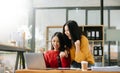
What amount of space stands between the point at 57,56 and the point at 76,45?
0.37 meters

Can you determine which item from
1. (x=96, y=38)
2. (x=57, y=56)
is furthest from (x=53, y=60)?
(x=96, y=38)

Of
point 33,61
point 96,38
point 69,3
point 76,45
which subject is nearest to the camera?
point 33,61

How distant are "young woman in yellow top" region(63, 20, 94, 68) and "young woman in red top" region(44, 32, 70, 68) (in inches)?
3.6

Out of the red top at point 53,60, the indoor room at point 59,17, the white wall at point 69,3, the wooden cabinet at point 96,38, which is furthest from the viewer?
the white wall at point 69,3

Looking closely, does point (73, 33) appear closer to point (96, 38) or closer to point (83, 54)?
point (83, 54)

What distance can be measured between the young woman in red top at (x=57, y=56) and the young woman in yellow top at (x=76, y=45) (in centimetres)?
9

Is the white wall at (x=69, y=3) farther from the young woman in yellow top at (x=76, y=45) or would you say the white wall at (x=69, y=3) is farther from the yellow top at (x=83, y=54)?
the yellow top at (x=83, y=54)

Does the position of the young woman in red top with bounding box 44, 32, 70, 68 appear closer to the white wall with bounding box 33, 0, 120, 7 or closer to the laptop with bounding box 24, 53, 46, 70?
the laptop with bounding box 24, 53, 46, 70

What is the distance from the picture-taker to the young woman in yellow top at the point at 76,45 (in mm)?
2798

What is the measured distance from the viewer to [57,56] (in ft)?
10.2

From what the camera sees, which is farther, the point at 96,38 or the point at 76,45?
the point at 96,38

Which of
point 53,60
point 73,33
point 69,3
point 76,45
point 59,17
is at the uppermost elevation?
point 69,3

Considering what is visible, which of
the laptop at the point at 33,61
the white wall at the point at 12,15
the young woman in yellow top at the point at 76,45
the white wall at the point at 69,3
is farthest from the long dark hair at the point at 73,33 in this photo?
the white wall at the point at 69,3

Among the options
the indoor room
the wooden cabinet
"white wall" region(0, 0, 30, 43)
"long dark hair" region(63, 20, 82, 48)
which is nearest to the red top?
"long dark hair" region(63, 20, 82, 48)
